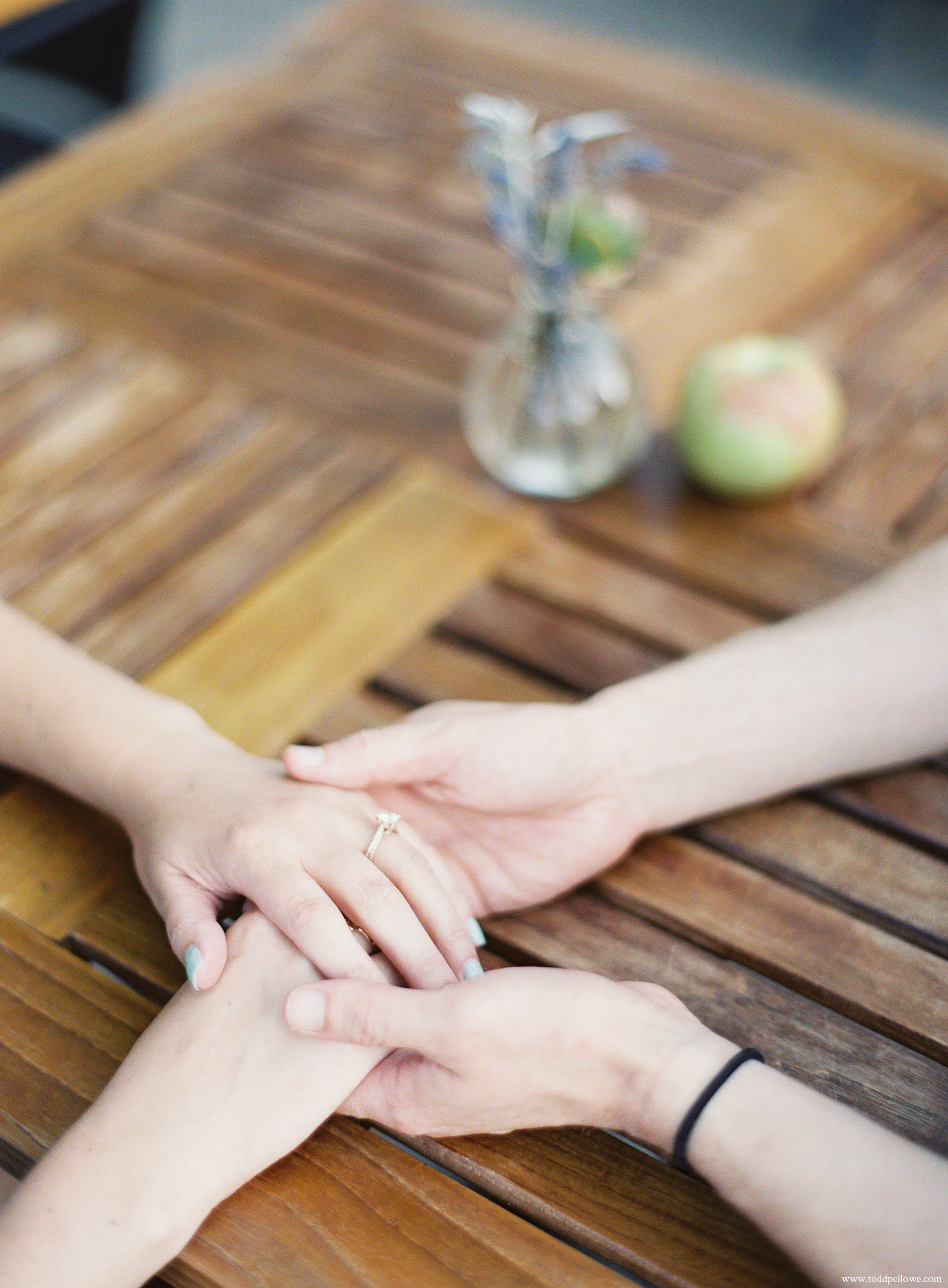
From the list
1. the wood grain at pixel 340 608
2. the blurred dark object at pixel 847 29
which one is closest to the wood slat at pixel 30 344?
the wood grain at pixel 340 608

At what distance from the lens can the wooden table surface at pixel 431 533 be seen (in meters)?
0.70

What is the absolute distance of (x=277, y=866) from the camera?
0.76m

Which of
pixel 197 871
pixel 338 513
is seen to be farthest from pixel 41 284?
pixel 197 871

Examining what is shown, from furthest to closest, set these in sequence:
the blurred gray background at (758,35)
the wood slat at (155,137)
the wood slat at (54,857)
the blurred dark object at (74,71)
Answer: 1. the blurred gray background at (758,35)
2. the blurred dark object at (74,71)
3. the wood slat at (155,137)
4. the wood slat at (54,857)

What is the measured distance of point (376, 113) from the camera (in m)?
1.83

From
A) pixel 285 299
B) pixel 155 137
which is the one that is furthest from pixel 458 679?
pixel 155 137

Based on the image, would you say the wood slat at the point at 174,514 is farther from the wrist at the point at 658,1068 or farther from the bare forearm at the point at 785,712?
the wrist at the point at 658,1068

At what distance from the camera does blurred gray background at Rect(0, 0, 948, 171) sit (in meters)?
3.17

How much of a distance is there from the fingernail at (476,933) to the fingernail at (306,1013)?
0.47 feet

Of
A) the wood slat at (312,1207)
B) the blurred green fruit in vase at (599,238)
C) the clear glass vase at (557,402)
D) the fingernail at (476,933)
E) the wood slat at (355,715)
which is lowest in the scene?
the wood slat at (312,1207)

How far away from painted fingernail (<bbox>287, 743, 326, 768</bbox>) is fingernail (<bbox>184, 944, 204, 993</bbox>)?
0.15 m

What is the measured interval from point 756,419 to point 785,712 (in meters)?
0.40

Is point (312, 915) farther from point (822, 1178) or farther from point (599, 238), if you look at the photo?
point (599, 238)

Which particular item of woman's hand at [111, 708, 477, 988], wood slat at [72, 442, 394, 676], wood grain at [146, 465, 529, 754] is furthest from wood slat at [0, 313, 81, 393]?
woman's hand at [111, 708, 477, 988]
